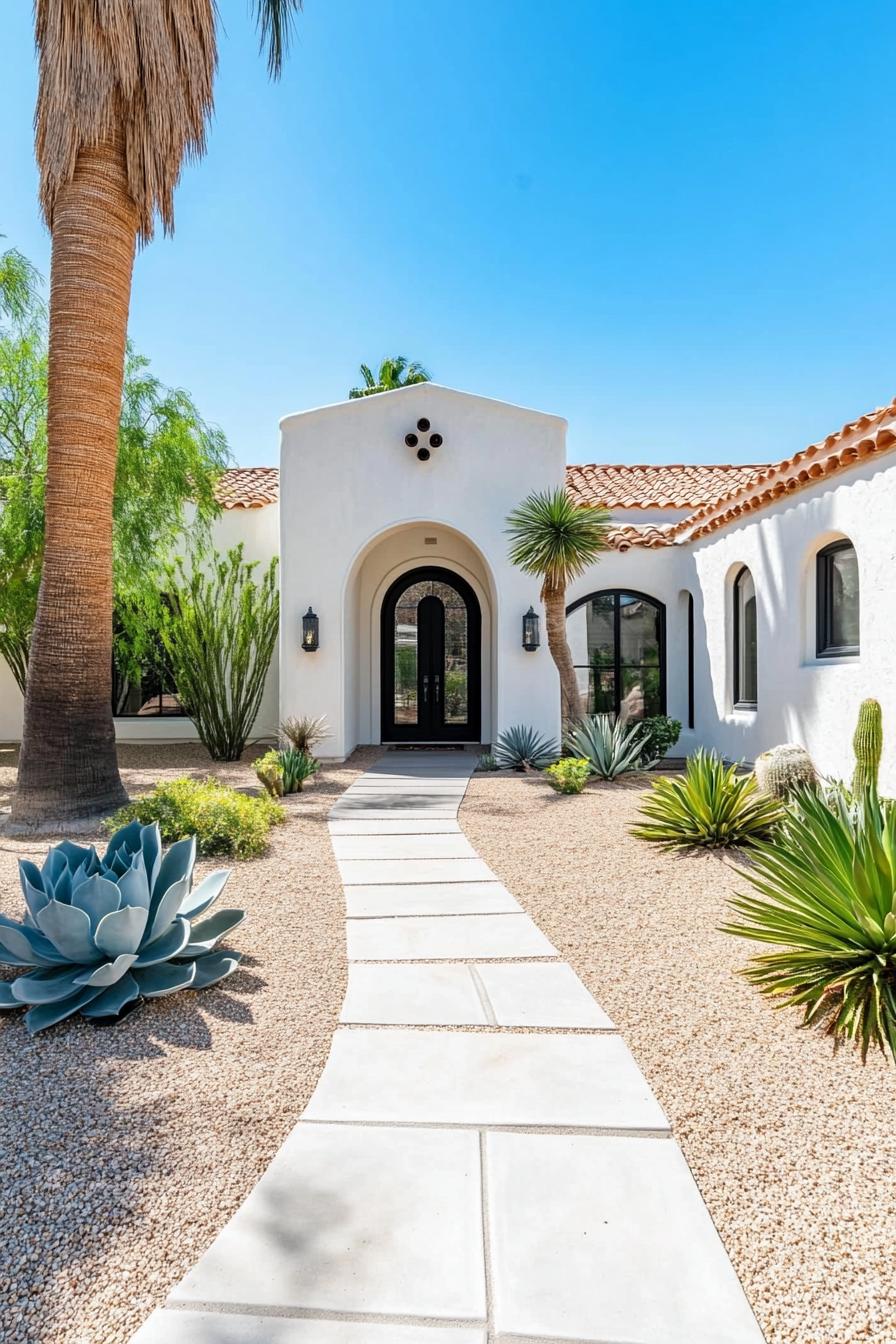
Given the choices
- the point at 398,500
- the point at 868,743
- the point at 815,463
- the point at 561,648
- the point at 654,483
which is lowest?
the point at 868,743

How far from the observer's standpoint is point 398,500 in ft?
42.2

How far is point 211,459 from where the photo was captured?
40.0ft

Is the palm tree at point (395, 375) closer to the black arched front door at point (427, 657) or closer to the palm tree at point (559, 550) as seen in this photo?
the black arched front door at point (427, 657)

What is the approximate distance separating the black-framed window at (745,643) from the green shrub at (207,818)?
305 inches

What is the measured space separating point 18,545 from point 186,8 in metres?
6.40

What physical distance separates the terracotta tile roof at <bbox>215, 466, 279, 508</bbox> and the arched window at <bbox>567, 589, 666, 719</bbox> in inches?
269

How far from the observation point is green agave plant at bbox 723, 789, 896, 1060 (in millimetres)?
3414

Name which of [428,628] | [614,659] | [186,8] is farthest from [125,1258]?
[428,628]

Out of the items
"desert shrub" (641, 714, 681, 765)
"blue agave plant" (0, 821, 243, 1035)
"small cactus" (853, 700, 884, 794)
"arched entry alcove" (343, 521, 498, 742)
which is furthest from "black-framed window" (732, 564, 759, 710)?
"blue agave plant" (0, 821, 243, 1035)

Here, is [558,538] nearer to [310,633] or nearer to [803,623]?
[803,623]

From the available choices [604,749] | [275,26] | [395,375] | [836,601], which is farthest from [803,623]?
[395,375]

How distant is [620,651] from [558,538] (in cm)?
364

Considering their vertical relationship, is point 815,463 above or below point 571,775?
above

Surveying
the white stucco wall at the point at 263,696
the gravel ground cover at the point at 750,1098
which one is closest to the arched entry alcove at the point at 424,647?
the white stucco wall at the point at 263,696
